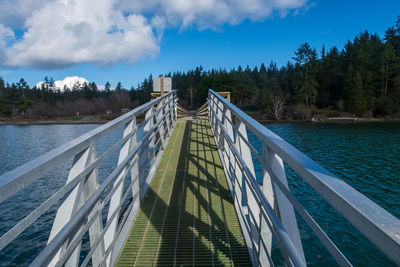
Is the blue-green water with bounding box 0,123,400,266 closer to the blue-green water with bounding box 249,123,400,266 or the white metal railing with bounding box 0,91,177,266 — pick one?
the blue-green water with bounding box 249,123,400,266

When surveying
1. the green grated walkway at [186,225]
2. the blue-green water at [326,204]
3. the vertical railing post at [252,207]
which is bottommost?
the blue-green water at [326,204]

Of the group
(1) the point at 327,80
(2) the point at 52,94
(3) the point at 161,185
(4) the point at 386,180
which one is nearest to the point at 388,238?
(3) the point at 161,185

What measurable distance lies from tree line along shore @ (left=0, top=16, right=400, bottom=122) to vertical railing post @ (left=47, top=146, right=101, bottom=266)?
47.3 m

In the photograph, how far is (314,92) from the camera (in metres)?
50.0

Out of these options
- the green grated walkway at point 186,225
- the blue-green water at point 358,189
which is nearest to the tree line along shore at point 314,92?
the blue-green water at point 358,189

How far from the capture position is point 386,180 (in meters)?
6.17

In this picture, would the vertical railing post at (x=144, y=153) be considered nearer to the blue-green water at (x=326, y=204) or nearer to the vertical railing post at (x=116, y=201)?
the vertical railing post at (x=116, y=201)

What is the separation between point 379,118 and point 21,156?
51.2 meters

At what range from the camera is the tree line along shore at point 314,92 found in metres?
46.0

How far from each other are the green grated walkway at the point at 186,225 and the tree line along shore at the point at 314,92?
45.1 m

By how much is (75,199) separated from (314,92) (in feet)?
179

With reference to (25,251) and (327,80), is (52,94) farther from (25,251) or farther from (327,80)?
(25,251)

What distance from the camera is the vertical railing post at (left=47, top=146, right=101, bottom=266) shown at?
1347 mm

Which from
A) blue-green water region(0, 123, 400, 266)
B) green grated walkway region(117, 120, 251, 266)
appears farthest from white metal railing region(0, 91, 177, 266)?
blue-green water region(0, 123, 400, 266)
